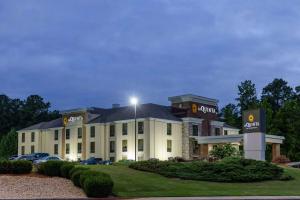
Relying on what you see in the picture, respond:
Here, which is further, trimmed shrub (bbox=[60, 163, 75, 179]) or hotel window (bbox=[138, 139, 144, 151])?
hotel window (bbox=[138, 139, 144, 151])

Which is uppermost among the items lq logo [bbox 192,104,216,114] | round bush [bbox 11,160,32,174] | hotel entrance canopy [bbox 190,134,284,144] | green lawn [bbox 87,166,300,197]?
lq logo [bbox 192,104,216,114]

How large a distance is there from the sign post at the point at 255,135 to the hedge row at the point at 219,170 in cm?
1063

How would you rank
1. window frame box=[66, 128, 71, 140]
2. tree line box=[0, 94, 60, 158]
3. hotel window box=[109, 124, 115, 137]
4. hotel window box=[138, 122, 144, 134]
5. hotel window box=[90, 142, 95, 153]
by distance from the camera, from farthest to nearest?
tree line box=[0, 94, 60, 158] < window frame box=[66, 128, 71, 140] < hotel window box=[90, 142, 95, 153] < hotel window box=[109, 124, 115, 137] < hotel window box=[138, 122, 144, 134]

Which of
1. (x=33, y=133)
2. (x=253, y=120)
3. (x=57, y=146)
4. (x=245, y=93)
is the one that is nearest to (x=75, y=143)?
(x=57, y=146)

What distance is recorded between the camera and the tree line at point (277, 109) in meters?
92.8

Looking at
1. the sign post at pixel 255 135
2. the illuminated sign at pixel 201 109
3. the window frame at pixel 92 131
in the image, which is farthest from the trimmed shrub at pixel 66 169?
the window frame at pixel 92 131

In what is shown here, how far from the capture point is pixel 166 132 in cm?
8581

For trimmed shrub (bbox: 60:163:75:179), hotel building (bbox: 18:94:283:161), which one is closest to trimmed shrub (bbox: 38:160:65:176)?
trimmed shrub (bbox: 60:163:75:179)

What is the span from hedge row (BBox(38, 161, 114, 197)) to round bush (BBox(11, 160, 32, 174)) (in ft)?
2.60

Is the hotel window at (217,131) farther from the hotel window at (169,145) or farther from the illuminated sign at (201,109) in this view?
the hotel window at (169,145)

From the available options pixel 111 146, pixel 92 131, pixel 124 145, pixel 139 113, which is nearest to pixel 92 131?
pixel 92 131

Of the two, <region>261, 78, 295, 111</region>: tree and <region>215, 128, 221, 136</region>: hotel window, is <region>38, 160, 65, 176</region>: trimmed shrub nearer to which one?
<region>215, 128, 221, 136</region>: hotel window

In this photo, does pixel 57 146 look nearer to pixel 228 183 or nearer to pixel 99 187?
pixel 228 183

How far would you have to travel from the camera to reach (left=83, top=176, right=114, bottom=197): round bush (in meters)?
26.6
